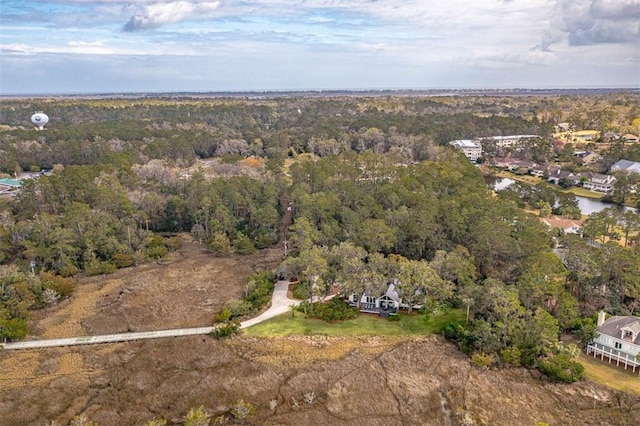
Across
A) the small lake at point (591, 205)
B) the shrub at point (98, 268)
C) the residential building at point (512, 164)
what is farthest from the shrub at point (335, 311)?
the residential building at point (512, 164)

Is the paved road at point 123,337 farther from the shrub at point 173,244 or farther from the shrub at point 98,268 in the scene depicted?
the shrub at point 173,244

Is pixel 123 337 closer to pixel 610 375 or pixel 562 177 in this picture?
pixel 610 375

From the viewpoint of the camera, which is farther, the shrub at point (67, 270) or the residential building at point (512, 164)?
the residential building at point (512, 164)

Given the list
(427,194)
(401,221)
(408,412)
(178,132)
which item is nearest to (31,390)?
(408,412)

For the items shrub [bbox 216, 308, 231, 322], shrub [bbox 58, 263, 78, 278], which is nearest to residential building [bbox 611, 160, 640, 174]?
shrub [bbox 216, 308, 231, 322]

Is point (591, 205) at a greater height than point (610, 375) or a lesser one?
greater

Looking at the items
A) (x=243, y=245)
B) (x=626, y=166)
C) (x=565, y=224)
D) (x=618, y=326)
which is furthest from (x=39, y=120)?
(x=618, y=326)

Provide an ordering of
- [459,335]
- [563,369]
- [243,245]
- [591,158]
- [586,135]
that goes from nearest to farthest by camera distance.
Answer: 1. [563,369]
2. [459,335]
3. [243,245]
4. [591,158]
5. [586,135]

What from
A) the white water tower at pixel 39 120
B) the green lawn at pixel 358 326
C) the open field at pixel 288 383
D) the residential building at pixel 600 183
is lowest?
the open field at pixel 288 383
